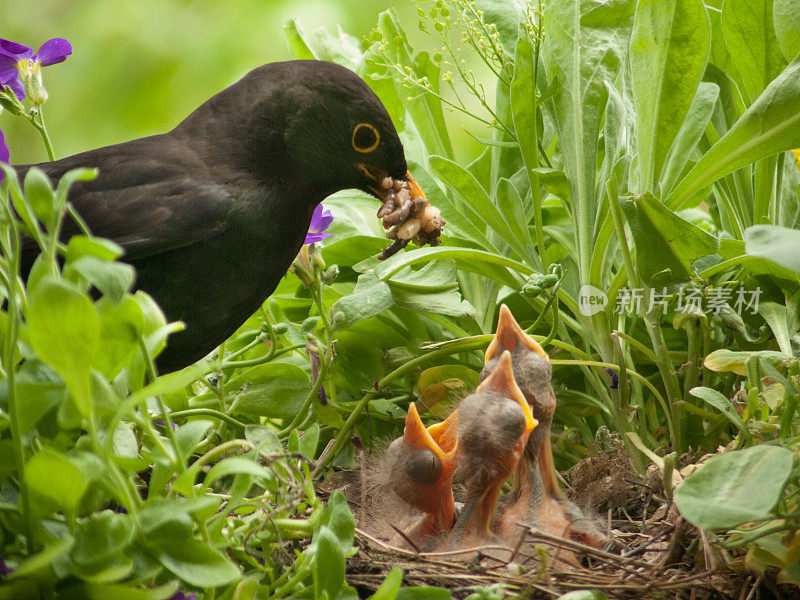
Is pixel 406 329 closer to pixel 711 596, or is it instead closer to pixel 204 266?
pixel 204 266

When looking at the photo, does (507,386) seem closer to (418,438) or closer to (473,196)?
(418,438)

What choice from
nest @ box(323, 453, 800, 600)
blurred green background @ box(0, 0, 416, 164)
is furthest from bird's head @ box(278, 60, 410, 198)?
blurred green background @ box(0, 0, 416, 164)

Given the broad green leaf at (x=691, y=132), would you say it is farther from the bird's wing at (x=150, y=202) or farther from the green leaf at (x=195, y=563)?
the green leaf at (x=195, y=563)

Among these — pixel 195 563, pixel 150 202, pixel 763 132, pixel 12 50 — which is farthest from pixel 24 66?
pixel 763 132

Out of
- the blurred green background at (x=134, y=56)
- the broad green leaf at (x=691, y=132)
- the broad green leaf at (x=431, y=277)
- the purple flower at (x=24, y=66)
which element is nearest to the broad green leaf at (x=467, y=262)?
the broad green leaf at (x=431, y=277)

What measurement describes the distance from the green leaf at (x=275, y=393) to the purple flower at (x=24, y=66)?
0.41 metres

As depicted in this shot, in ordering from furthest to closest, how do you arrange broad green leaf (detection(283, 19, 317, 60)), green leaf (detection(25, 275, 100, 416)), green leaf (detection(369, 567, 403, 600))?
broad green leaf (detection(283, 19, 317, 60)), green leaf (detection(369, 567, 403, 600)), green leaf (detection(25, 275, 100, 416))

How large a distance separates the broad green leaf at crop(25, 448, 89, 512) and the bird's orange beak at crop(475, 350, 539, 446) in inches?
18.8

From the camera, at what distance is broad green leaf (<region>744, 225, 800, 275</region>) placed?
0.49 meters

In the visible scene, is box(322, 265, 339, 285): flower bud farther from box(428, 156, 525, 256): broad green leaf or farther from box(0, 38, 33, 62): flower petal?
box(0, 38, 33, 62): flower petal

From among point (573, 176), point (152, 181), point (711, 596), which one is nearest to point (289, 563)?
point (711, 596)

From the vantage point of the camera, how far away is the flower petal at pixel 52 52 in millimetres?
941

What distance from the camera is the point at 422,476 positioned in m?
0.81

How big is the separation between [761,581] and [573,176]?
1.80 ft
